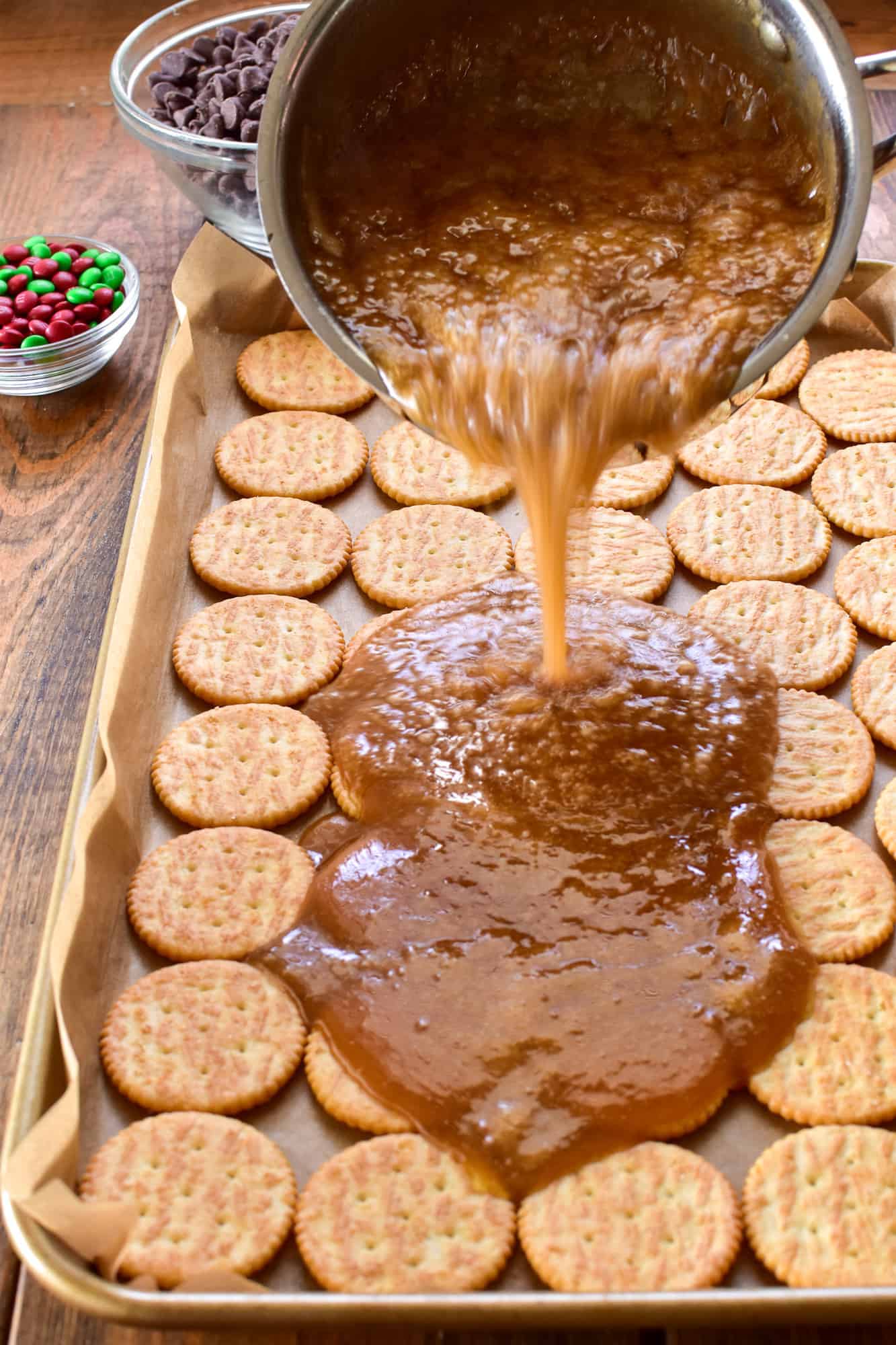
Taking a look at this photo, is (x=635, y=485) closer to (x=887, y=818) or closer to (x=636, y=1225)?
(x=887, y=818)

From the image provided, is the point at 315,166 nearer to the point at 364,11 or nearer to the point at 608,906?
the point at 364,11

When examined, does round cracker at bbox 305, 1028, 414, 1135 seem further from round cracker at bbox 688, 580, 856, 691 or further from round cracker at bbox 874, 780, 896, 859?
round cracker at bbox 688, 580, 856, 691

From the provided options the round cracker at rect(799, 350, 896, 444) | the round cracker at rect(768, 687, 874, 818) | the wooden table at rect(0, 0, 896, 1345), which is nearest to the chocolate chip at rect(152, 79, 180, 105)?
the wooden table at rect(0, 0, 896, 1345)

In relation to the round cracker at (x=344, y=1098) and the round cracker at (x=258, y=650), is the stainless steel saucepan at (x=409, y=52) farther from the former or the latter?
the round cracker at (x=344, y=1098)

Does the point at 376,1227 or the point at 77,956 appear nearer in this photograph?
the point at 376,1227

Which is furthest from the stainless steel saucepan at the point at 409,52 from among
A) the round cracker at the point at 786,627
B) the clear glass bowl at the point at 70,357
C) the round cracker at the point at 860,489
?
the clear glass bowl at the point at 70,357

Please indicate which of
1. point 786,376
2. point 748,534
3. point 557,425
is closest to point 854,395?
point 786,376

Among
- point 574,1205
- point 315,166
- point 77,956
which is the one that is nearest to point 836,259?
point 315,166
